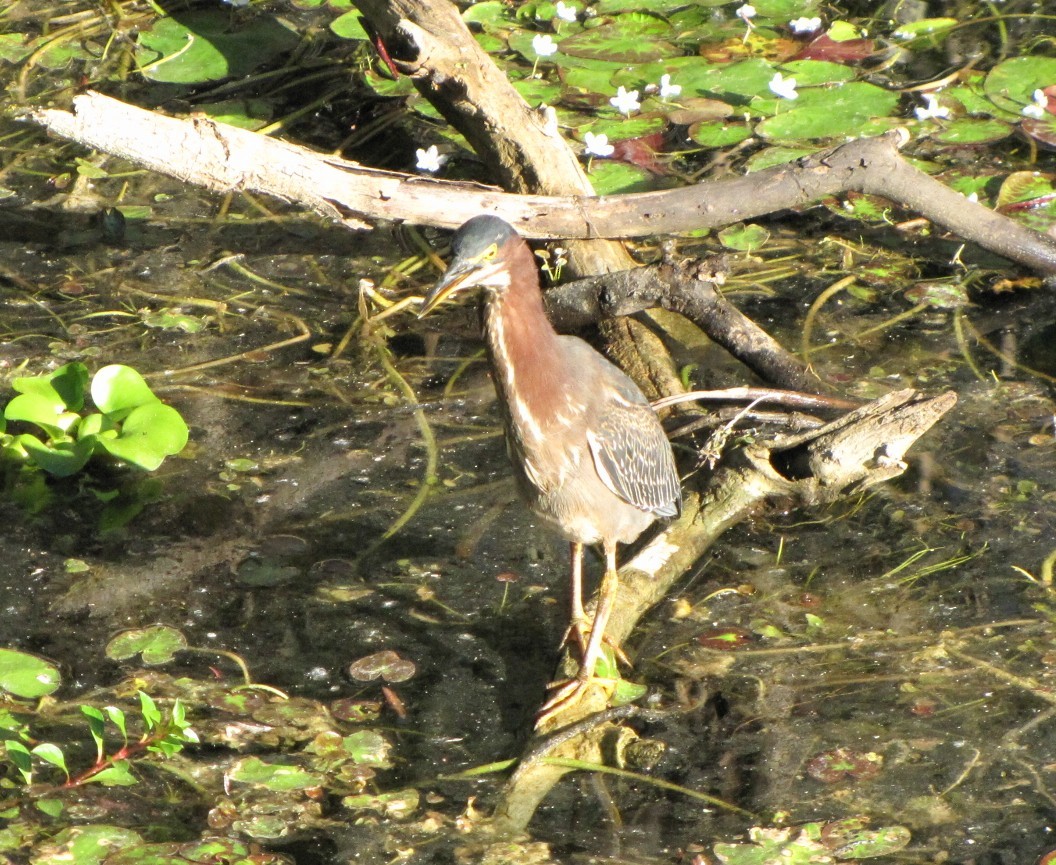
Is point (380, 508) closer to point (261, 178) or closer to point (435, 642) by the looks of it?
point (435, 642)

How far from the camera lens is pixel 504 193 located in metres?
5.07

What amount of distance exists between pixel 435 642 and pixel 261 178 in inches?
74.8

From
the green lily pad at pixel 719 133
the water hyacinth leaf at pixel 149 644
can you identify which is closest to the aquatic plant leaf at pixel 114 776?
the water hyacinth leaf at pixel 149 644

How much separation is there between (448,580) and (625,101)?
310cm

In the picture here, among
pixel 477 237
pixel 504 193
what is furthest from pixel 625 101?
pixel 477 237

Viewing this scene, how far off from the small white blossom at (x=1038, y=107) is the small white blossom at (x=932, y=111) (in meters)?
0.38

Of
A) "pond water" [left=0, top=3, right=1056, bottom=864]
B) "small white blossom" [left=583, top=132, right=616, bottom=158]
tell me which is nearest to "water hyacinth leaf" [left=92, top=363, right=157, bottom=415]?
"pond water" [left=0, top=3, right=1056, bottom=864]

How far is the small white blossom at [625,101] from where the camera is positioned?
6.43 meters

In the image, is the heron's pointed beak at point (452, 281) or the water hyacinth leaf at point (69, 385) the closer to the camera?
the heron's pointed beak at point (452, 281)

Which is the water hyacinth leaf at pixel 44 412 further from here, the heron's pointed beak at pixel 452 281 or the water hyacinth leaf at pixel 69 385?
the heron's pointed beak at pixel 452 281

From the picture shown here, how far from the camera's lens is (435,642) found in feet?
13.5

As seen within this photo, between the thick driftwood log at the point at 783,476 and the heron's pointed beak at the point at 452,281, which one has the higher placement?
the heron's pointed beak at the point at 452,281

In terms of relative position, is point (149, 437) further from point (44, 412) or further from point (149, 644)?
point (149, 644)

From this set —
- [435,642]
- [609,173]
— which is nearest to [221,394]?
[435,642]
